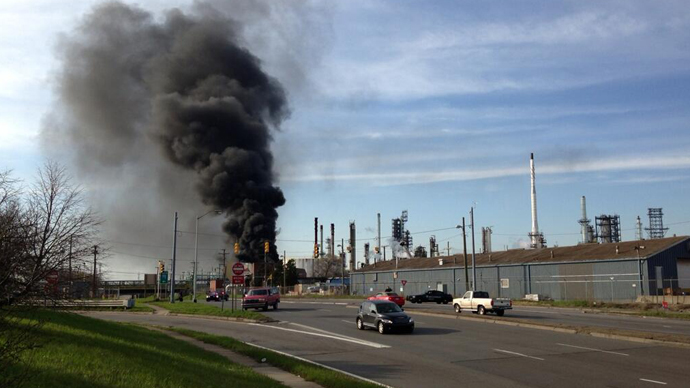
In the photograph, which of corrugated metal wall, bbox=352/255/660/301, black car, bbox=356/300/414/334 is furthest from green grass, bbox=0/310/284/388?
corrugated metal wall, bbox=352/255/660/301

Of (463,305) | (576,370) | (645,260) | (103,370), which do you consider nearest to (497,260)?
(645,260)

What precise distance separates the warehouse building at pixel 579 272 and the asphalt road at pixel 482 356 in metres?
29.9

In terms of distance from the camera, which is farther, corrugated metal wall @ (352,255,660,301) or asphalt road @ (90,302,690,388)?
corrugated metal wall @ (352,255,660,301)

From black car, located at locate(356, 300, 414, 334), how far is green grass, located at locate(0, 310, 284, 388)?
961cm

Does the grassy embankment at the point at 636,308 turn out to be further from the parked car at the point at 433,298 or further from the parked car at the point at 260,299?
the parked car at the point at 260,299

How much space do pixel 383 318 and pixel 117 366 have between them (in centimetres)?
1468

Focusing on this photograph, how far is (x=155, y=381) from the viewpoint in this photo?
910 centimetres

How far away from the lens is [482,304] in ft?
116

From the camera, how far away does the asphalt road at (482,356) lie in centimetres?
1277

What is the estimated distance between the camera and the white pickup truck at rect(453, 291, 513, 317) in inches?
1358

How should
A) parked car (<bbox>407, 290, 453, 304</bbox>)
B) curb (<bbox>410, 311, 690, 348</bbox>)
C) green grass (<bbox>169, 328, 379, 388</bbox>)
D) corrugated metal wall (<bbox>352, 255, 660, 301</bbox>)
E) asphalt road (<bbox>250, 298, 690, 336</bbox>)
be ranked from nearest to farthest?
1. green grass (<bbox>169, 328, 379, 388</bbox>)
2. curb (<bbox>410, 311, 690, 348</bbox>)
3. asphalt road (<bbox>250, 298, 690, 336</bbox>)
4. corrugated metal wall (<bbox>352, 255, 660, 301</bbox>)
5. parked car (<bbox>407, 290, 453, 304</bbox>)

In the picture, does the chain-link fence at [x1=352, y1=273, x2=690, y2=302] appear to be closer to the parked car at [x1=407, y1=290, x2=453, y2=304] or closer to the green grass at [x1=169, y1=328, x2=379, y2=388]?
the parked car at [x1=407, y1=290, x2=453, y2=304]

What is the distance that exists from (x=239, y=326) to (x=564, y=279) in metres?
38.0

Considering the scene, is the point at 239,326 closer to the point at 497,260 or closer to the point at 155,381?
the point at 155,381
